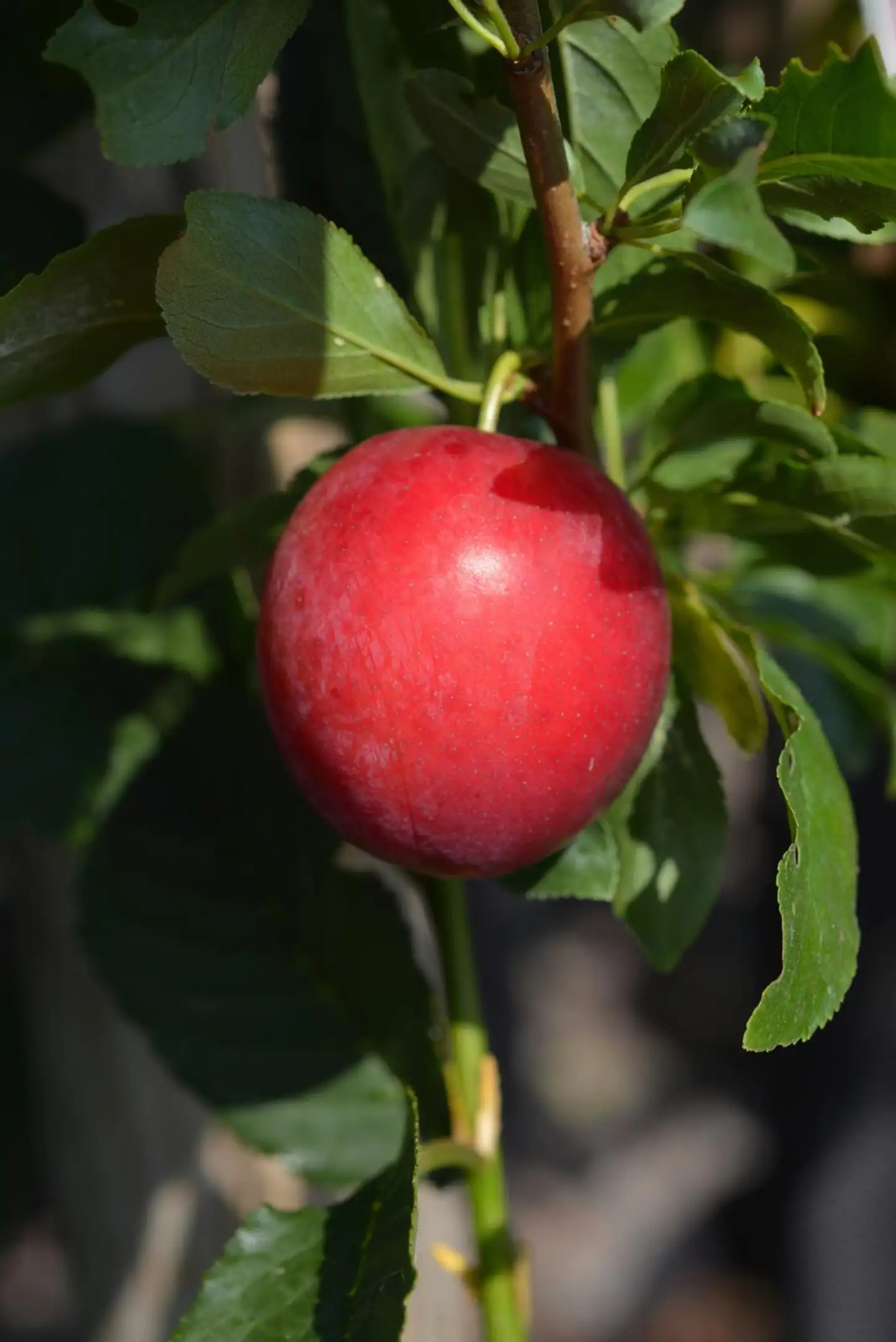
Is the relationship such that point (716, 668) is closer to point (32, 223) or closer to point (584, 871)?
point (584, 871)

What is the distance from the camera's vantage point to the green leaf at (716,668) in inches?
18.8

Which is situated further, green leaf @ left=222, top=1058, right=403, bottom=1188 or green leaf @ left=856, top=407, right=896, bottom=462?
green leaf @ left=856, top=407, right=896, bottom=462

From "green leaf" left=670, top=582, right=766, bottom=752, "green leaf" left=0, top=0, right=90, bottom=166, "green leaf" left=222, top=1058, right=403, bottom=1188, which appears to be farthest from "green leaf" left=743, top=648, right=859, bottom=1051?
"green leaf" left=0, top=0, right=90, bottom=166

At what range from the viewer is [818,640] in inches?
28.3

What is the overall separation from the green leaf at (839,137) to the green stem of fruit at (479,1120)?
1.20 feet

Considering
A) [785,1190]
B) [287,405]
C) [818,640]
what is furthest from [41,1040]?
[785,1190]

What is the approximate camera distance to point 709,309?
438 mm

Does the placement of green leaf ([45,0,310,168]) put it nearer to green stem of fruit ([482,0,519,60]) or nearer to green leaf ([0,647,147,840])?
green stem of fruit ([482,0,519,60])

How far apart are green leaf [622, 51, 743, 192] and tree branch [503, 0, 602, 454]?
24 mm

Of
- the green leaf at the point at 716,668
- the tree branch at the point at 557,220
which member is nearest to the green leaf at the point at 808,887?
the green leaf at the point at 716,668

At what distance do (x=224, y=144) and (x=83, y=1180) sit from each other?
2.49 feet

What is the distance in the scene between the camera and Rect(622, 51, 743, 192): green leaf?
35cm

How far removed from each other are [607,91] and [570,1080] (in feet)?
5.04

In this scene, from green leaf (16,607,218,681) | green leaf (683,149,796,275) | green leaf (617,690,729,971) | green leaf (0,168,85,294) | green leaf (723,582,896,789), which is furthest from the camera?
green leaf (723,582,896,789)
